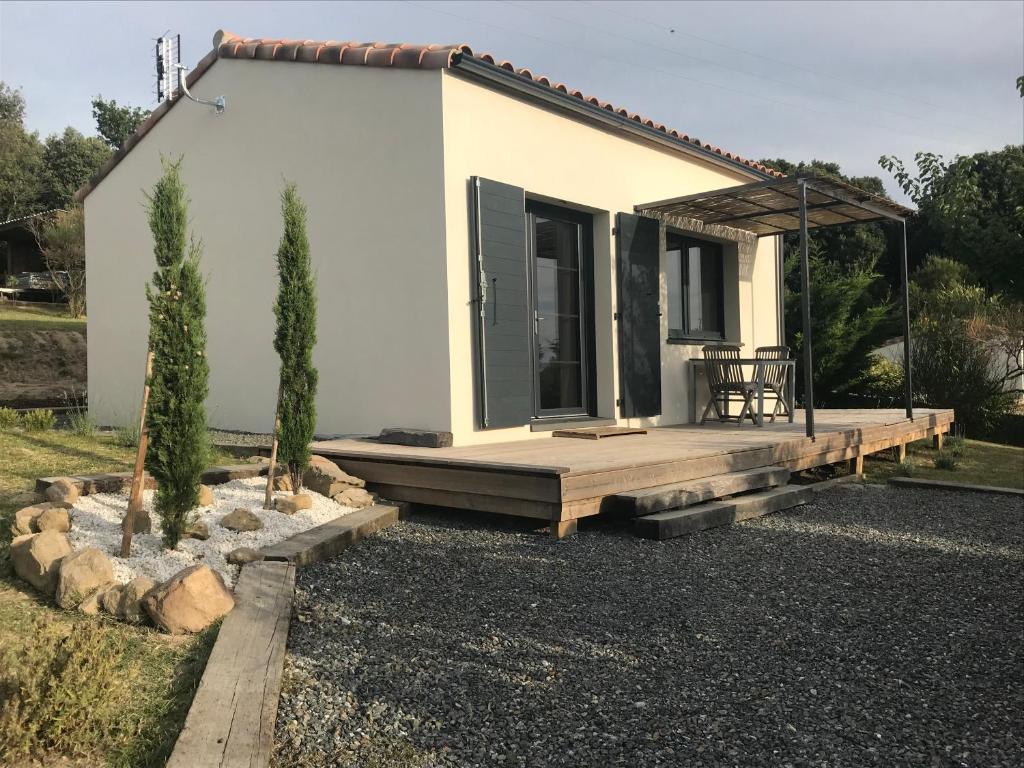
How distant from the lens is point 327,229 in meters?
6.47

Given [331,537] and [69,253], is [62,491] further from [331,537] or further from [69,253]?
[69,253]

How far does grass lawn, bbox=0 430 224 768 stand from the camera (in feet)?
5.98

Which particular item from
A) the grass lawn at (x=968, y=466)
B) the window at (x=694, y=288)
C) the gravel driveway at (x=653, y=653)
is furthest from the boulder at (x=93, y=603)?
the grass lawn at (x=968, y=466)

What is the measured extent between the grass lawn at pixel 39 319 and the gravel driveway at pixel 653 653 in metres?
11.8

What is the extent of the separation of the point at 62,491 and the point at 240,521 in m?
0.98

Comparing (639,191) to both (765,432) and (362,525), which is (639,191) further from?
(362,525)

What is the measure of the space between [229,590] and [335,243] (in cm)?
396

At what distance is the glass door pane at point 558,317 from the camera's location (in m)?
6.92

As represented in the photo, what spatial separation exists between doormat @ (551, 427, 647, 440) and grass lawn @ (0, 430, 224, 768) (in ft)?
13.5

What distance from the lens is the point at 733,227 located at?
29.8ft

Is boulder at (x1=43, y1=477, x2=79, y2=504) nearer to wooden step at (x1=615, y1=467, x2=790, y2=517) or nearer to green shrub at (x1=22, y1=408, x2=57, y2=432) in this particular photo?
green shrub at (x1=22, y1=408, x2=57, y2=432)

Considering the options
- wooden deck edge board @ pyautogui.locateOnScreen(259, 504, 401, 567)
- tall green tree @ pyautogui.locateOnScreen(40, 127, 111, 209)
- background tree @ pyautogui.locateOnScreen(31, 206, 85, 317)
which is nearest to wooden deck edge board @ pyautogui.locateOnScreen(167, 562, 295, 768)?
wooden deck edge board @ pyautogui.locateOnScreen(259, 504, 401, 567)

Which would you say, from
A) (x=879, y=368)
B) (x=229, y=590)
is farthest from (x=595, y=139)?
(x=879, y=368)

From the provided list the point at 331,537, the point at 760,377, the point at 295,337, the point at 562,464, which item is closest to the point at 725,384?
the point at 760,377
